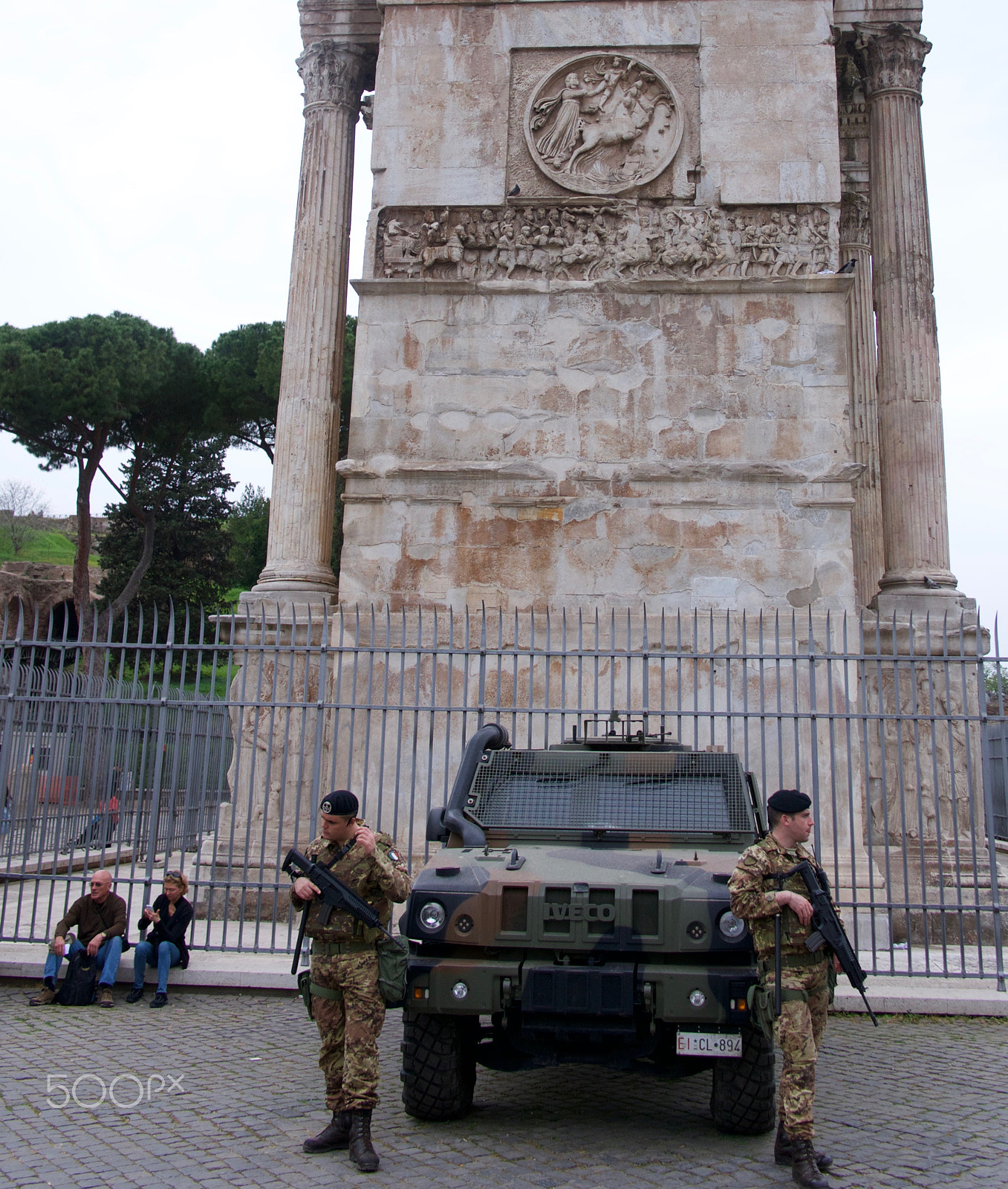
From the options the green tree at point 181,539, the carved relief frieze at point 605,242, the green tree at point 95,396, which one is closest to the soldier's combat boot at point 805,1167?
the carved relief frieze at point 605,242

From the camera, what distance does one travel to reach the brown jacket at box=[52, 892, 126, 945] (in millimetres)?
7578

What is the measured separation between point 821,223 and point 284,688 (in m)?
7.36

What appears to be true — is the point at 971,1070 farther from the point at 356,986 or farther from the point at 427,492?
the point at 427,492

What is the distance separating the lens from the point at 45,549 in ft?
190

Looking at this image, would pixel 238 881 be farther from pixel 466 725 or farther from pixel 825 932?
pixel 825 932

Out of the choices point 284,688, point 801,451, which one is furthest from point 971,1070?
point 284,688

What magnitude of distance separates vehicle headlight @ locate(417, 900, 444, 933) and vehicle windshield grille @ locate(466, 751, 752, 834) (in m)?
0.96

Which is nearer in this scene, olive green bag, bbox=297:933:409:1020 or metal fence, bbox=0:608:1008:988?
olive green bag, bbox=297:933:409:1020

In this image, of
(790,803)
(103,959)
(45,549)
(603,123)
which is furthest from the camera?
(45,549)

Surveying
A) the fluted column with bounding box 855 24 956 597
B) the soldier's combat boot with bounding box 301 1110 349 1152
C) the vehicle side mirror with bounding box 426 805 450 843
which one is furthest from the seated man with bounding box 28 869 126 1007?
the fluted column with bounding box 855 24 956 597

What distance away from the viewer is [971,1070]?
596 cm

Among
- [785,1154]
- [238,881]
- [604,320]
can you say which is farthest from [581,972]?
[604,320]

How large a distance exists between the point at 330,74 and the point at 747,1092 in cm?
1209

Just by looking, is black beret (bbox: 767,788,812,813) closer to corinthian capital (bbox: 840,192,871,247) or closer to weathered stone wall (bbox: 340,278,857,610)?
weathered stone wall (bbox: 340,278,857,610)
